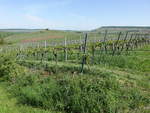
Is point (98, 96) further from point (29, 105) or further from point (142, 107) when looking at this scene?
point (29, 105)

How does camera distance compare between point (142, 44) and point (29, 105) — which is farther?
point (142, 44)

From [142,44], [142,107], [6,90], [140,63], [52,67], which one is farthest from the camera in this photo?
[142,44]

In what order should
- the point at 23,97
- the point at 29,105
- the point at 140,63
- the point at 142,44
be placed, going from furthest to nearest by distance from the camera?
the point at 142,44, the point at 140,63, the point at 23,97, the point at 29,105

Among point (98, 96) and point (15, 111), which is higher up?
point (98, 96)

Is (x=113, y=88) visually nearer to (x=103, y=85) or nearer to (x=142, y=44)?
(x=103, y=85)

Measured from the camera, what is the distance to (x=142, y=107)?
5898 mm

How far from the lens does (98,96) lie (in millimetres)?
6062

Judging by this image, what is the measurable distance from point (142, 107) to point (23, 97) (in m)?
3.70

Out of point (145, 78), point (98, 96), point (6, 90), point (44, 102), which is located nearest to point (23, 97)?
point (44, 102)

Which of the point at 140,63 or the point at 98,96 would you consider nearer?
the point at 98,96

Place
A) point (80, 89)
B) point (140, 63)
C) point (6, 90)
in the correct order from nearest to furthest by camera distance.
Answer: point (80, 89), point (6, 90), point (140, 63)

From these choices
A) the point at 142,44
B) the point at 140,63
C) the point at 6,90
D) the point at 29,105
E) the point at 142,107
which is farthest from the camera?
the point at 142,44

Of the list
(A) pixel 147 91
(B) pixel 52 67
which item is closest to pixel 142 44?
(B) pixel 52 67

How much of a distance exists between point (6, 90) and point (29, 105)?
7.31ft
